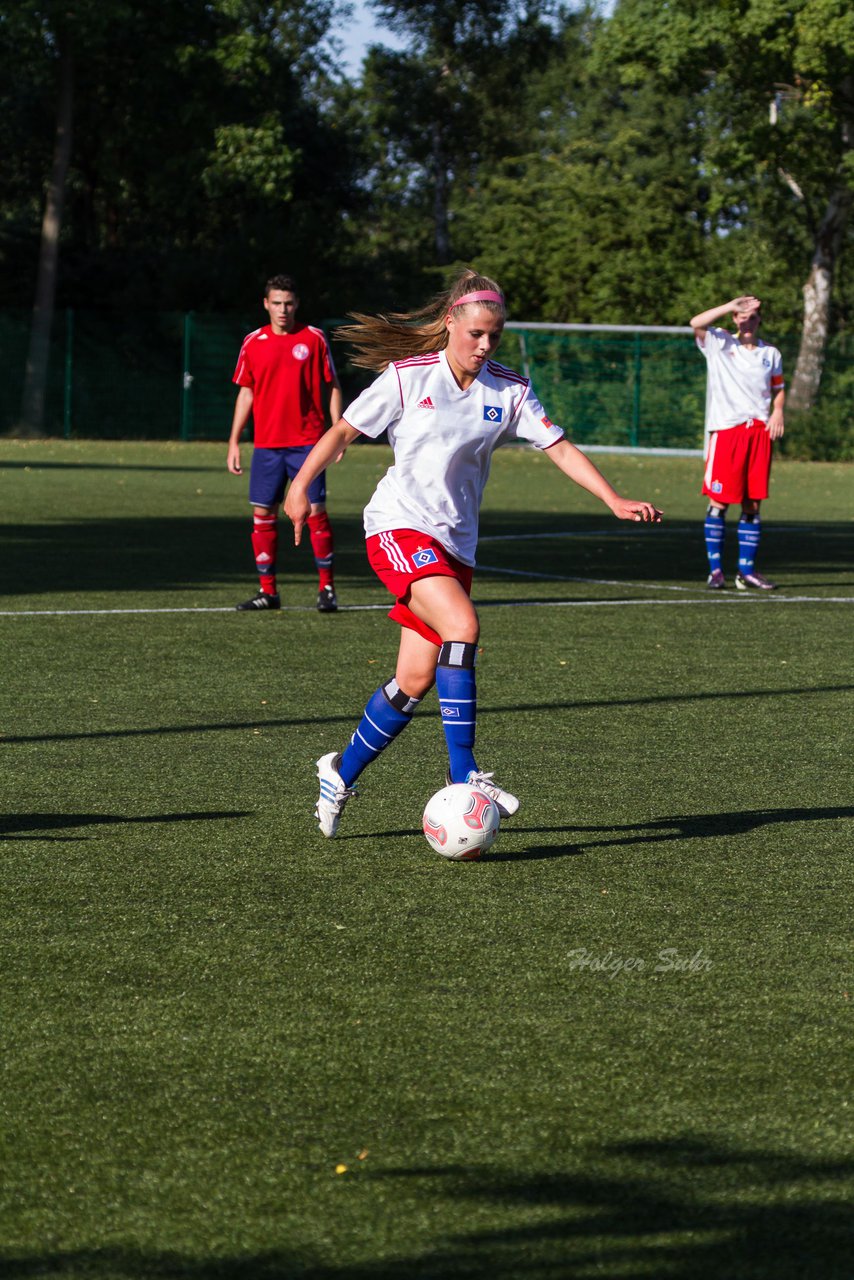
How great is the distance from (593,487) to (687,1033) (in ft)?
8.15

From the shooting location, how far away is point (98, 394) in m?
44.8

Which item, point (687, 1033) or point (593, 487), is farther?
point (593, 487)

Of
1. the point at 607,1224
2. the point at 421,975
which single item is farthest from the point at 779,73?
the point at 607,1224

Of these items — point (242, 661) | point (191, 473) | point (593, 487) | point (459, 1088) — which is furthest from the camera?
point (191, 473)

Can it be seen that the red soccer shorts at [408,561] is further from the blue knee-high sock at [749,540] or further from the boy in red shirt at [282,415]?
the blue knee-high sock at [749,540]

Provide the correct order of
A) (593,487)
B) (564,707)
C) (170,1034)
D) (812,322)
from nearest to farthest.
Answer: (170,1034)
(593,487)
(564,707)
(812,322)

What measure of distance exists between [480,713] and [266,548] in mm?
4306

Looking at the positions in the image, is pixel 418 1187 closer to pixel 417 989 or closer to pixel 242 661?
pixel 417 989

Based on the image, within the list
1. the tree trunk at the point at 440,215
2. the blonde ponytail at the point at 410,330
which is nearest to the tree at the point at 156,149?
the tree trunk at the point at 440,215

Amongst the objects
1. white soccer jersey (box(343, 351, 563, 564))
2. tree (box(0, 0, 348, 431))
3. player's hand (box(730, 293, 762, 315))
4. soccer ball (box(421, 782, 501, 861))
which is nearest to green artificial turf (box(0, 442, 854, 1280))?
soccer ball (box(421, 782, 501, 861))

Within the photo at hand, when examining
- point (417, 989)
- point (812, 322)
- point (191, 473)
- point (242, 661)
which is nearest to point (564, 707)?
point (242, 661)

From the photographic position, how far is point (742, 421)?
1448 cm

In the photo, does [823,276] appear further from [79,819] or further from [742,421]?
[79,819]

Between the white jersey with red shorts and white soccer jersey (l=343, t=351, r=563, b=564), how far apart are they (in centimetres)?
817
